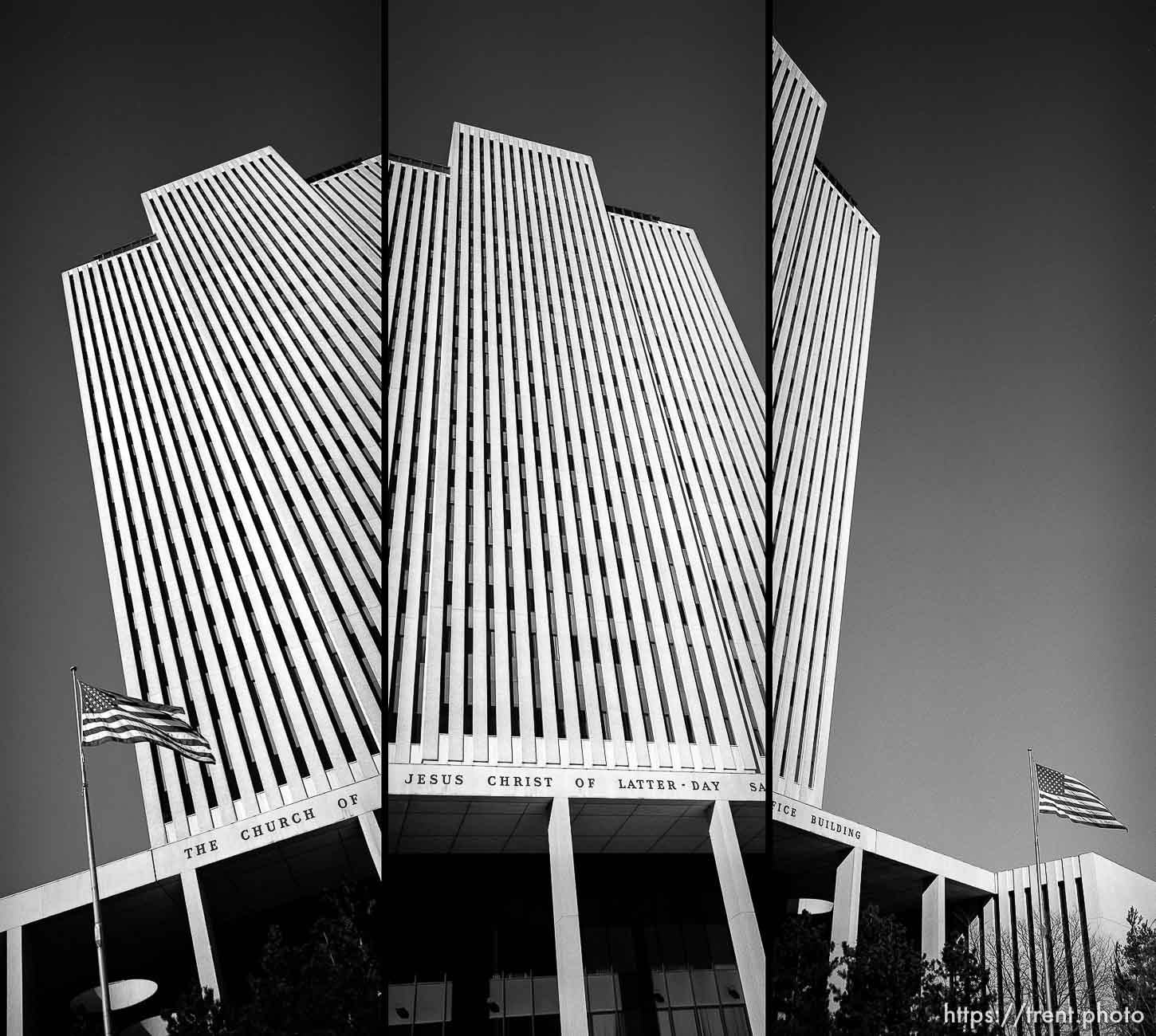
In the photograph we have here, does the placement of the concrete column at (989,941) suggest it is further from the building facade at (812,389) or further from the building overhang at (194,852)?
the building overhang at (194,852)

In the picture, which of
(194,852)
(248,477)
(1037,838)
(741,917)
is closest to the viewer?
(1037,838)

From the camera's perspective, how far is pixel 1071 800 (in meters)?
5.71

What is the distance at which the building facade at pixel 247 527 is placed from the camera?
632cm

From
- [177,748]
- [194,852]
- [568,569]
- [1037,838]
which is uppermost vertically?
[568,569]

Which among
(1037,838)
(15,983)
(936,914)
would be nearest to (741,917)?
(936,914)

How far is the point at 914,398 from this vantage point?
263 inches

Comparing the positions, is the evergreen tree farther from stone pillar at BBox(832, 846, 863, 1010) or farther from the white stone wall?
the white stone wall

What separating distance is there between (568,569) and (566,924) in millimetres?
3227

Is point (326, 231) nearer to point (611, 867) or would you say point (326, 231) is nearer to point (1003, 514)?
point (1003, 514)

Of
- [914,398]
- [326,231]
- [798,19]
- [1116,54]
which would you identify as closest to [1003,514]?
[914,398]

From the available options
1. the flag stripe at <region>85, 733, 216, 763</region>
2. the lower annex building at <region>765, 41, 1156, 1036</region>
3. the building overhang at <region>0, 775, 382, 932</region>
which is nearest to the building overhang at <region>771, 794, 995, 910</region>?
the lower annex building at <region>765, 41, 1156, 1036</region>

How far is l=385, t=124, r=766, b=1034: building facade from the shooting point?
7391 mm

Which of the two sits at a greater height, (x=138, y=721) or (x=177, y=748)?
(x=138, y=721)

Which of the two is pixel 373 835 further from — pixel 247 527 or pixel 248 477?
pixel 248 477
